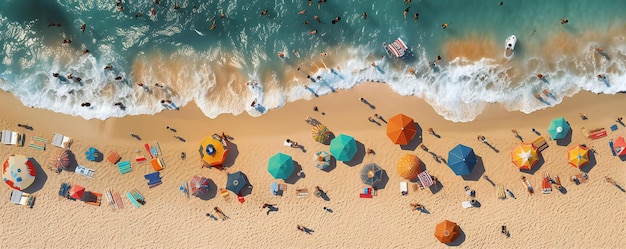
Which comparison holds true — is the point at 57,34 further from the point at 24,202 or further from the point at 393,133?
the point at 393,133

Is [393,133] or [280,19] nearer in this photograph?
[393,133]

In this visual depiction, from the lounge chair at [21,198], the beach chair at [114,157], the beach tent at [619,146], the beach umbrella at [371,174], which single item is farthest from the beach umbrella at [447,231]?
the lounge chair at [21,198]

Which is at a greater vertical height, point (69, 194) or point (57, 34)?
point (57, 34)

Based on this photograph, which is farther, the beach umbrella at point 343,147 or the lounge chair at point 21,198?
the lounge chair at point 21,198

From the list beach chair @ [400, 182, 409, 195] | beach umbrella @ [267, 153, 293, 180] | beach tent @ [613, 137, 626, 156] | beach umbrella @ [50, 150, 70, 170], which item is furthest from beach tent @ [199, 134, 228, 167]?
beach tent @ [613, 137, 626, 156]

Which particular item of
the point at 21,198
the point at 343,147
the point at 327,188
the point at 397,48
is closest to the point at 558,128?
the point at 397,48

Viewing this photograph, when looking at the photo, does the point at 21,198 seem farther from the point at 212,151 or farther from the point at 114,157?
the point at 212,151

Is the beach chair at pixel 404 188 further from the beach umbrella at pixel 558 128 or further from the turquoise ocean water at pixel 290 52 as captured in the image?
the beach umbrella at pixel 558 128

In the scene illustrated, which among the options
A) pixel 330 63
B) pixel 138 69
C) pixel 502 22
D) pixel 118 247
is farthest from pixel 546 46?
pixel 118 247
